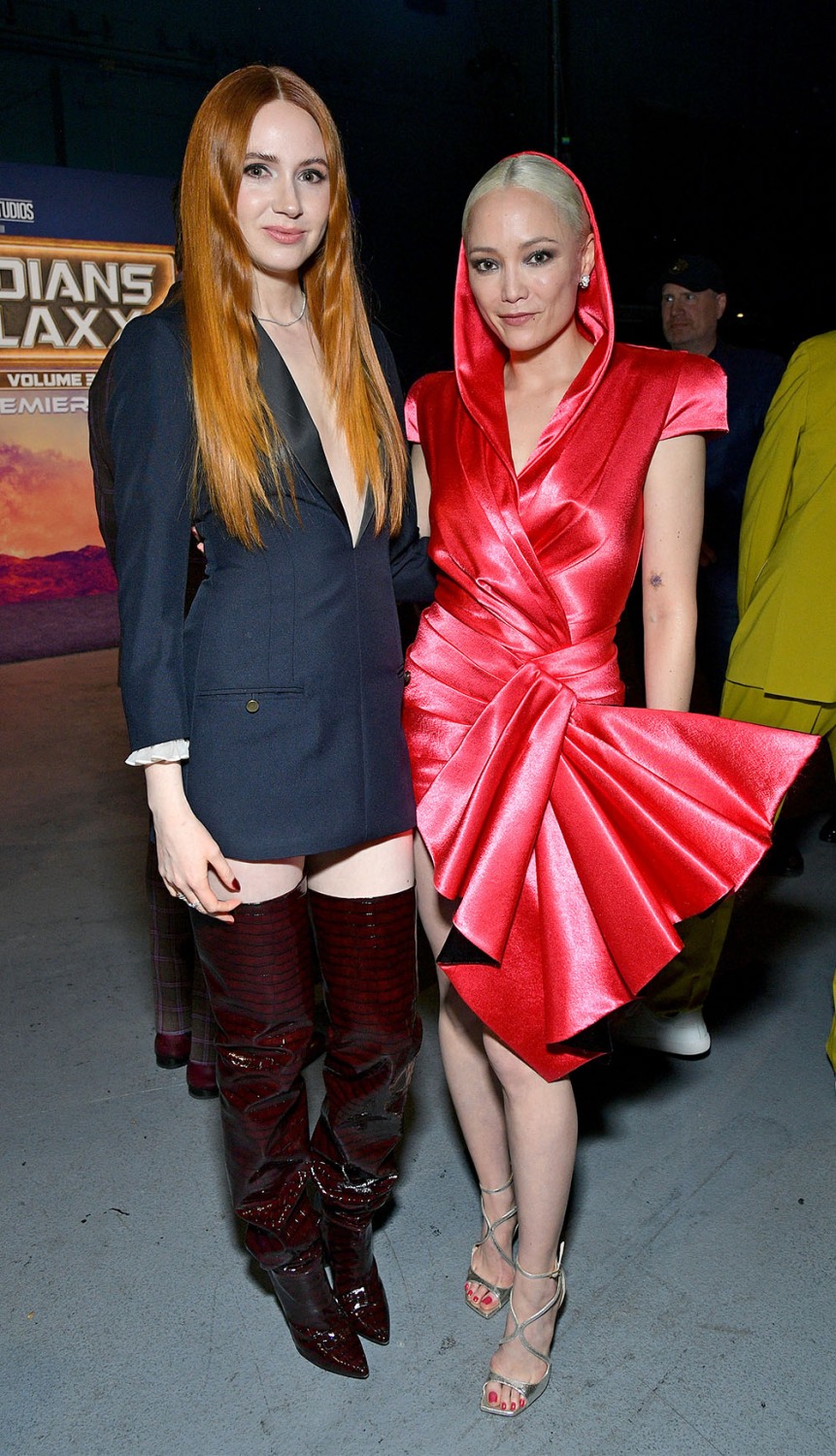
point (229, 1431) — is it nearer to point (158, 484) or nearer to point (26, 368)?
point (158, 484)

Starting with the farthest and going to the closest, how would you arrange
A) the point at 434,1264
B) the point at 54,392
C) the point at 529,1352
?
the point at 54,392 < the point at 434,1264 < the point at 529,1352

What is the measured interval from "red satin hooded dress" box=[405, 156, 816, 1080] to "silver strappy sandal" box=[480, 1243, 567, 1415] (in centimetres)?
34

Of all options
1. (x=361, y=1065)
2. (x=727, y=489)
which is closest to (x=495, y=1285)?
(x=361, y=1065)

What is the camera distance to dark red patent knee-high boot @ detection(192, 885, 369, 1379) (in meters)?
1.58

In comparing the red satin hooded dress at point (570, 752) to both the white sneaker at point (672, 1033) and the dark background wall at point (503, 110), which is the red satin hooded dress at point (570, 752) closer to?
the white sneaker at point (672, 1033)

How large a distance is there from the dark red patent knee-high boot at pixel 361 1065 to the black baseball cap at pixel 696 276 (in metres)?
2.87

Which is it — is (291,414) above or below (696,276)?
below

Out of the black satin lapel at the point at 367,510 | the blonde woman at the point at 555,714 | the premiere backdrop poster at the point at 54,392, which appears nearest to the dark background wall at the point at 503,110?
the premiere backdrop poster at the point at 54,392

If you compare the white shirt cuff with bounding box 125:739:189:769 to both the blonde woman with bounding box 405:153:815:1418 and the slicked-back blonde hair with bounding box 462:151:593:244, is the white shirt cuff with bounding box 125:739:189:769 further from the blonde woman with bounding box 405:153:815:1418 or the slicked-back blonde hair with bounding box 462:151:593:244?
the slicked-back blonde hair with bounding box 462:151:593:244

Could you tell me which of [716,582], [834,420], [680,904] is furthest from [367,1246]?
[716,582]

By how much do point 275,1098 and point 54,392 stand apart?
605cm

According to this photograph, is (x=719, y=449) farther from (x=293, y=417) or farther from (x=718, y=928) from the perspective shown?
(x=293, y=417)

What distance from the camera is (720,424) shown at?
1581 mm

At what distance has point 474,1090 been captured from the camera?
70.3 inches
